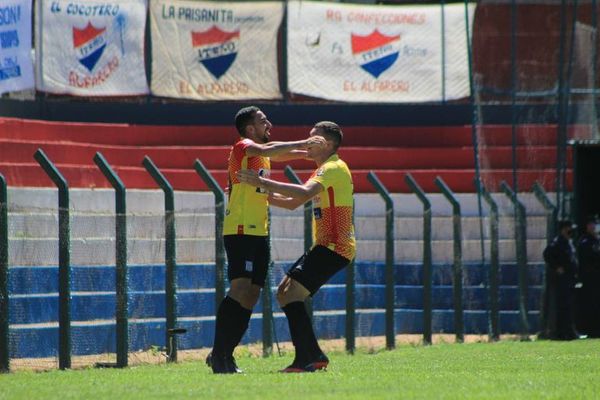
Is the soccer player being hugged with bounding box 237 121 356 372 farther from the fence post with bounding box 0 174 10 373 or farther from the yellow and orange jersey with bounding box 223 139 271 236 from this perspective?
the fence post with bounding box 0 174 10 373

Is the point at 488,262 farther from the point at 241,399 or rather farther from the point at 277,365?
the point at 241,399

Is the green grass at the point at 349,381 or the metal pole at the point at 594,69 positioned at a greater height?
the metal pole at the point at 594,69

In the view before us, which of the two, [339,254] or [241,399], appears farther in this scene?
[339,254]

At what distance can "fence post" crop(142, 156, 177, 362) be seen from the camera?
1377cm

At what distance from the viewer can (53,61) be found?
22.6m

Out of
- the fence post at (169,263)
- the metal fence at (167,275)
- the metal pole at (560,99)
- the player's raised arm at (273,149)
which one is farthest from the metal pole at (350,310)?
the metal pole at (560,99)

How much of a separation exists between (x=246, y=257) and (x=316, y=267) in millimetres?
553

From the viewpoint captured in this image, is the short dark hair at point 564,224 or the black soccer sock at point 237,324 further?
the short dark hair at point 564,224

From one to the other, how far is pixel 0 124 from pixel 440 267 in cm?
676

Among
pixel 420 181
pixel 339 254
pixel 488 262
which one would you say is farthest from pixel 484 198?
pixel 339 254

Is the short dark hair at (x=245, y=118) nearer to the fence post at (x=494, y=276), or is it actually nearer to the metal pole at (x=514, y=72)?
the fence post at (x=494, y=276)

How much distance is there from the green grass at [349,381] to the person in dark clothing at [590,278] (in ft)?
19.6

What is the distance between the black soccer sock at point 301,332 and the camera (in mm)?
10898

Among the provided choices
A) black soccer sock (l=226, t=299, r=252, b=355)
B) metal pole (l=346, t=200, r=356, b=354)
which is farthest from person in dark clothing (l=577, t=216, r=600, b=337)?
black soccer sock (l=226, t=299, r=252, b=355)
